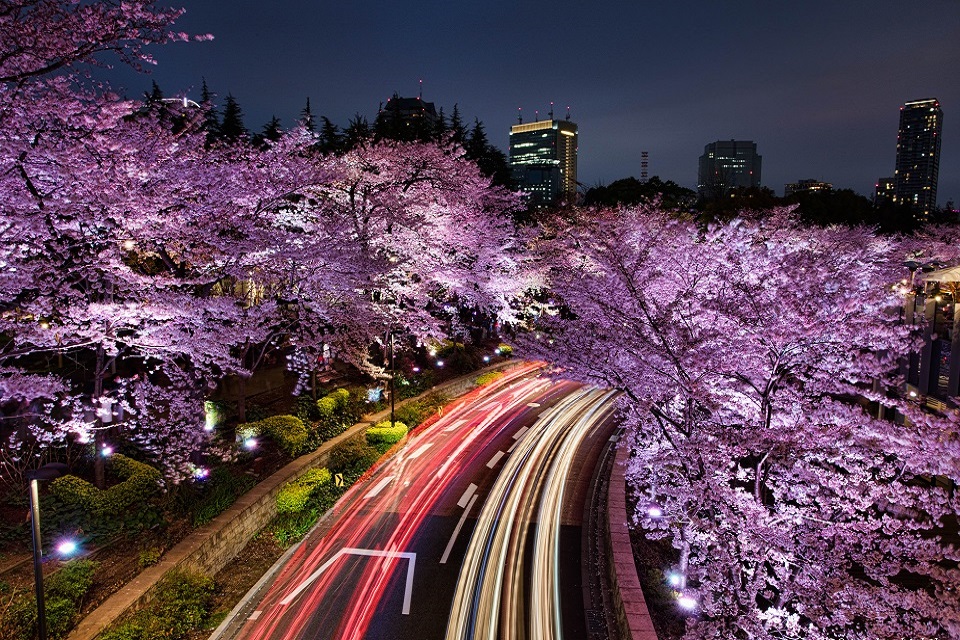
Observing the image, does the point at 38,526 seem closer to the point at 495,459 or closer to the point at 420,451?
the point at 420,451

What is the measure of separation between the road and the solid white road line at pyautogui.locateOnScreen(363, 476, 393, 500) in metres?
0.03

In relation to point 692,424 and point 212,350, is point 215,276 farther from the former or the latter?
point 692,424

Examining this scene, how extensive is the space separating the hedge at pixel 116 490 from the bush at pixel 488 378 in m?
17.7

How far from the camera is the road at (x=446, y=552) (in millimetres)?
9547

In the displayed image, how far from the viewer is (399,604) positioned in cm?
1006

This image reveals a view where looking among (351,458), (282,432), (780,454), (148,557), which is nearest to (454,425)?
(351,458)

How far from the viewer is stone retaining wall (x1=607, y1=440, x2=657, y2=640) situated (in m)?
8.28

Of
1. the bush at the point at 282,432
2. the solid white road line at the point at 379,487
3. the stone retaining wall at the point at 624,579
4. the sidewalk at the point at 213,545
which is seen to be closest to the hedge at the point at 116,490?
the sidewalk at the point at 213,545

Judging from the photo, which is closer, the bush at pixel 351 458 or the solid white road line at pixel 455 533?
the solid white road line at pixel 455 533

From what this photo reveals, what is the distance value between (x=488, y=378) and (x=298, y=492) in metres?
15.6

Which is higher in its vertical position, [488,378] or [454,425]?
[488,378]

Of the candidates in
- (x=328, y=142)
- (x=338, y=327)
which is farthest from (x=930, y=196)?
(x=338, y=327)

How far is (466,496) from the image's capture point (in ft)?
49.2

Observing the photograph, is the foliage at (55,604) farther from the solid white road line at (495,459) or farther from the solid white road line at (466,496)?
the solid white road line at (495,459)
